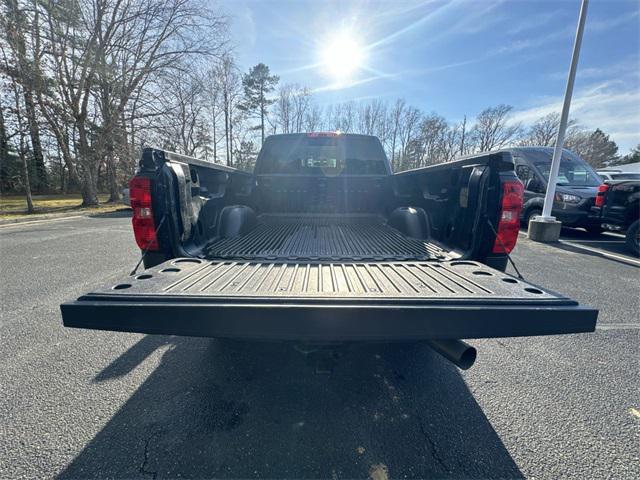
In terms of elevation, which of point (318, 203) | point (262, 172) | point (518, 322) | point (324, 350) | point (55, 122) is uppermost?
point (55, 122)

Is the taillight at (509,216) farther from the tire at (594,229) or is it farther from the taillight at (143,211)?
the tire at (594,229)

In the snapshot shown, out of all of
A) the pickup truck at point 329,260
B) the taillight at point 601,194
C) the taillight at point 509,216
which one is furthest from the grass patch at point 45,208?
the taillight at point 601,194

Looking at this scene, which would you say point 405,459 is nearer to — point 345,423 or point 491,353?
point 345,423

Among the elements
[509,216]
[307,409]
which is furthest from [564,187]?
[307,409]

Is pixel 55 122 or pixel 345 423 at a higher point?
pixel 55 122

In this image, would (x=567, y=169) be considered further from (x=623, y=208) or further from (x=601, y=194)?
(x=623, y=208)

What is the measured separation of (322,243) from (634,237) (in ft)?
25.6

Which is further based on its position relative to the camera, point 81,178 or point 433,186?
point 81,178

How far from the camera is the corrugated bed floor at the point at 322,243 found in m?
2.20

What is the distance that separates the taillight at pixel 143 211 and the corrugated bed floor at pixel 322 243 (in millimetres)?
432

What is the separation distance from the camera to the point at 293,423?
172 cm

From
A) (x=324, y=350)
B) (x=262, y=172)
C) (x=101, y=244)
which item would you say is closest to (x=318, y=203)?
(x=262, y=172)

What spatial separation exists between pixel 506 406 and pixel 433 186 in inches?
77.8

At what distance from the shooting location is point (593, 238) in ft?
26.6
